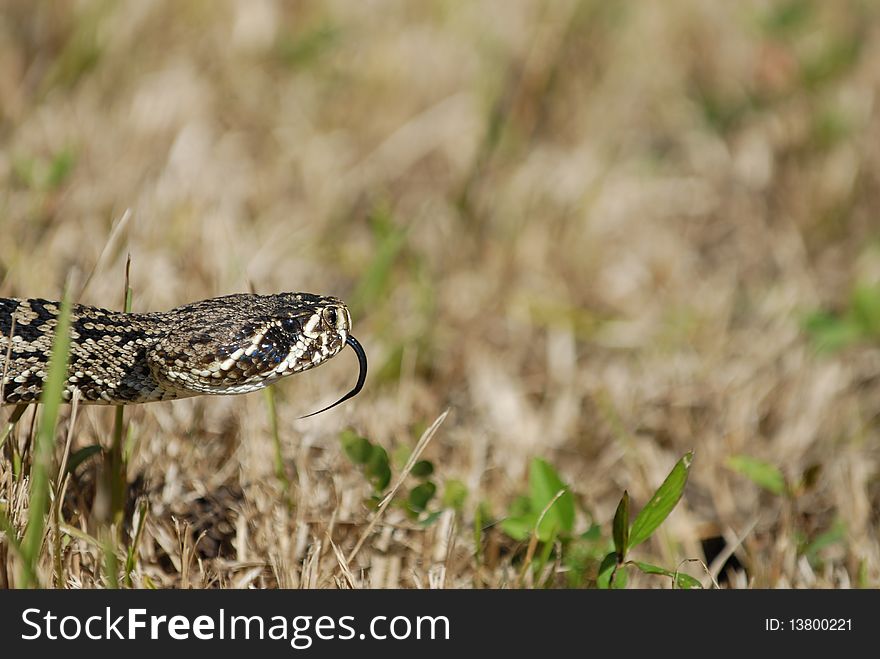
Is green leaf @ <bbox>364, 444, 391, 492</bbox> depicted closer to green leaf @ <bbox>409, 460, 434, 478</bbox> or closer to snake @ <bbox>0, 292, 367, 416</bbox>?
green leaf @ <bbox>409, 460, 434, 478</bbox>

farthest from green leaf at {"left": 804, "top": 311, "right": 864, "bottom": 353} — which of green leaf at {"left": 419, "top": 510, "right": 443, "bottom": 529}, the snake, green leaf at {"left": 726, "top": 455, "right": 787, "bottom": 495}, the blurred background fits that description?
the snake

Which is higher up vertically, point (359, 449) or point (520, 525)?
point (359, 449)

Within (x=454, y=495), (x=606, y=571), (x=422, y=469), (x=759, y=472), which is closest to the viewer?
(x=606, y=571)

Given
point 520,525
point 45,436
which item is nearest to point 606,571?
point 520,525

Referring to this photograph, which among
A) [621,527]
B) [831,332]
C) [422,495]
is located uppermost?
[831,332]

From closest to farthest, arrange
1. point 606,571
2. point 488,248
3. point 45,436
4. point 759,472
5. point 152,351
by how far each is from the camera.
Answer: point 45,436 < point 606,571 < point 152,351 < point 759,472 < point 488,248

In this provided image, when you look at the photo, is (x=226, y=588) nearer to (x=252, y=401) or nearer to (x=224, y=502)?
(x=224, y=502)

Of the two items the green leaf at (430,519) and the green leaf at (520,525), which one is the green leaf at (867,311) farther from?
the green leaf at (430,519)

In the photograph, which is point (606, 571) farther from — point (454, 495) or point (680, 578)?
point (454, 495)
